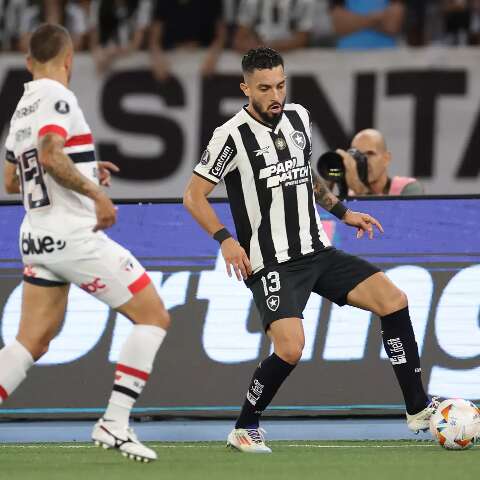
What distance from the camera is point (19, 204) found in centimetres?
843

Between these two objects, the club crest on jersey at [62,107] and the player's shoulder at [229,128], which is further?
the player's shoulder at [229,128]

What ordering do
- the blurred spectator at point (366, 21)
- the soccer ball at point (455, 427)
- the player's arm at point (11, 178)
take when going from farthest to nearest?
the blurred spectator at point (366, 21)
the soccer ball at point (455, 427)
the player's arm at point (11, 178)

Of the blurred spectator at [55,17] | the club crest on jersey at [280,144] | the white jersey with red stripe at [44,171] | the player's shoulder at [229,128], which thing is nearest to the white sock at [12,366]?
the white jersey with red stripe at [44,171]

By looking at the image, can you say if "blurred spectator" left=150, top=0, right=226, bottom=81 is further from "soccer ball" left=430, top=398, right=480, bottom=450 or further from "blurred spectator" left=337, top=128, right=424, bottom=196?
"soccer ball" left=430, top=398, right=480, bottom=450

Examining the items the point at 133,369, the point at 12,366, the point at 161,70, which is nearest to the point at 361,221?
the point at 133,369

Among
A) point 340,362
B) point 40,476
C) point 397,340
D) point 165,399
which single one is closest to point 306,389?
point 340,362

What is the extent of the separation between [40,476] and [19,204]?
3.13 metres

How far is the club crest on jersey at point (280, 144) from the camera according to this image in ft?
22.6

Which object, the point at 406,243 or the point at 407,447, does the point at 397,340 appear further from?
the point at 406,243

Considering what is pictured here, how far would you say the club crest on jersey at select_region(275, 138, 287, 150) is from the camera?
22.6ft

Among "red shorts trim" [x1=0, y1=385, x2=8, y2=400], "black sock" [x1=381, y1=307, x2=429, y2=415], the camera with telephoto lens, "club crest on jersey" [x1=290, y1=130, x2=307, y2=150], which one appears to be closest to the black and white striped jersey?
"club crest on jersey" [x1=290, y1=130, x2=307, y2=150]

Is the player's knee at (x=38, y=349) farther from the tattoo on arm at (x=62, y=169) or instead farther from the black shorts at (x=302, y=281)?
the black shorts at (x=302, y=281)

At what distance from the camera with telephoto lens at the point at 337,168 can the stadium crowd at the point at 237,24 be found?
3.62 meters

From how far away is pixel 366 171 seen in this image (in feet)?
29.9
